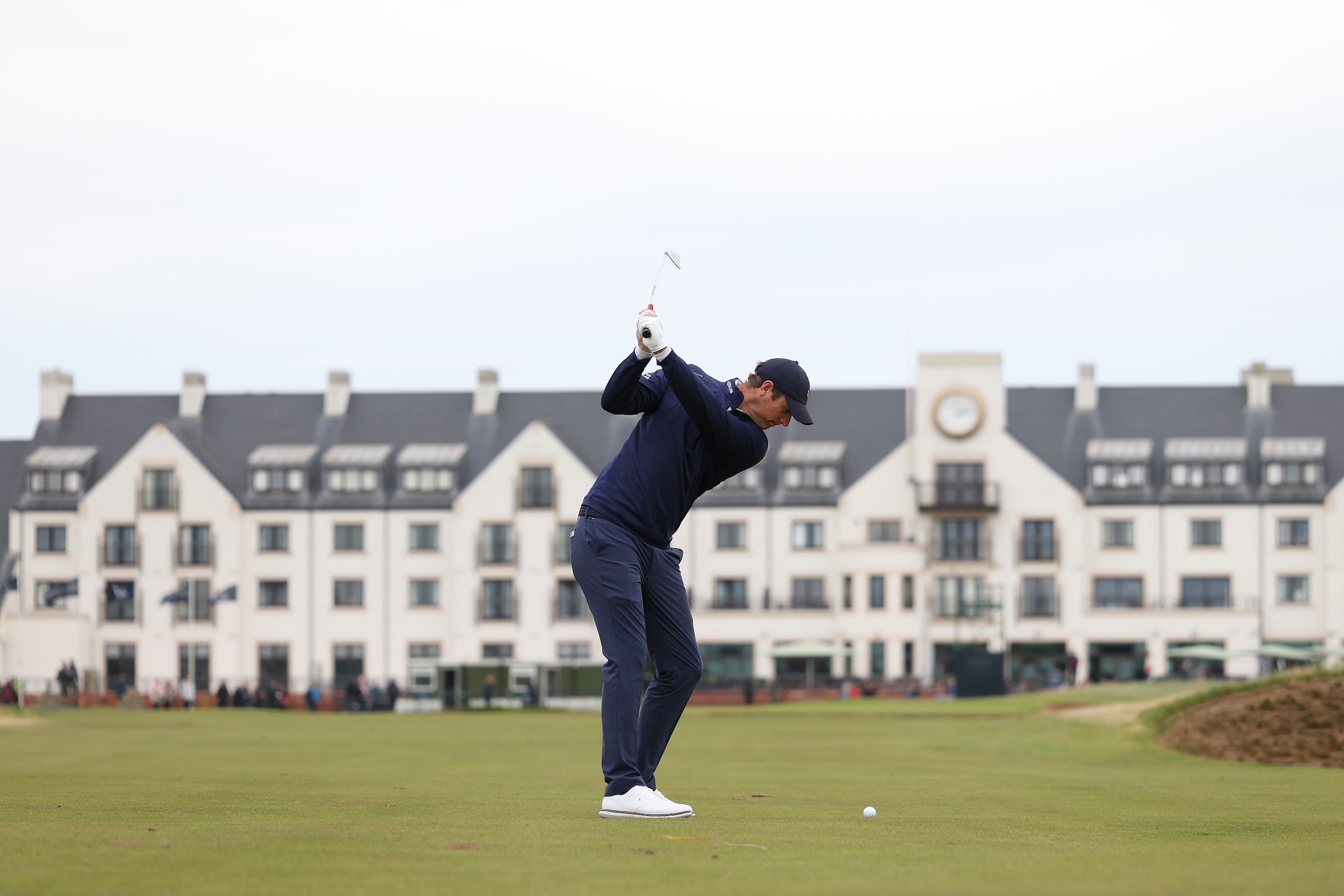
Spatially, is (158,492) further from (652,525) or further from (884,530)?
(652,525)

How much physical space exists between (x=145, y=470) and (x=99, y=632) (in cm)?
800

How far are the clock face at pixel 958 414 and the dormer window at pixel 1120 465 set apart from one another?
5.60 metres

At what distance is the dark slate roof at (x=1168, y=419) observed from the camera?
80125 mm

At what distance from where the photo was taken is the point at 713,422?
9.23 meters

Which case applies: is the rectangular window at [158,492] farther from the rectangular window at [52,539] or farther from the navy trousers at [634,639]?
the navy trousers at [634,639]

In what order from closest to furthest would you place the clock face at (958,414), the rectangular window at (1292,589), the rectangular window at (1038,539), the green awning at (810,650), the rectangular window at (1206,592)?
1. the green awning at (810,650)
2. the rectangular window at (1292,589)
3. the rectangular window at (1206,592)
4. the rectangular window at (1038,539)
5. the clock face at (958,414)

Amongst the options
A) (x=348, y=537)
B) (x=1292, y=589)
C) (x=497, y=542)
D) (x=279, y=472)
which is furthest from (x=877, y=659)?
→ (x=279, y=472)

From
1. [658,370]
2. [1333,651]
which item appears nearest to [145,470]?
[1333,651]

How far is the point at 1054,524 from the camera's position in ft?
264

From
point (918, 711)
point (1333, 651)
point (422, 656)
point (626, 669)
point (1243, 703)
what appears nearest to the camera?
point (626, 669)

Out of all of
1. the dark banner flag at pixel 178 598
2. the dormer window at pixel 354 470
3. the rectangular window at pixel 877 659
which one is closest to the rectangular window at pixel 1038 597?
the rectangular window at pixel 877 659

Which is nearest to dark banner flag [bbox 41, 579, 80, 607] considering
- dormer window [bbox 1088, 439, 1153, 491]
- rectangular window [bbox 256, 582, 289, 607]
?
rectangular window [bbox 256, 582, 289, 607]

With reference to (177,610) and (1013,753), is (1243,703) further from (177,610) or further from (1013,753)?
(177,610)

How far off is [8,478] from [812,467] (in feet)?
135
